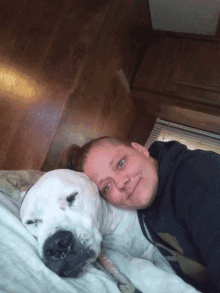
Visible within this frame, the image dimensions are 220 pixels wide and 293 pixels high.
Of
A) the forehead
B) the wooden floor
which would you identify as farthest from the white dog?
the wooden floor

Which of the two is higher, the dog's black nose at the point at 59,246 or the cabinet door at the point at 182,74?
the cabinet door at the point at 182,74

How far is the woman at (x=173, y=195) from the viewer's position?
2.07 feet

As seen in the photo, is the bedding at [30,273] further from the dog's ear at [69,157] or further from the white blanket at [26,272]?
the dog's ear at [69,157]

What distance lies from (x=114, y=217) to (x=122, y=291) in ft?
1.28

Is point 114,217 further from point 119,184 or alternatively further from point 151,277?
point 151,277

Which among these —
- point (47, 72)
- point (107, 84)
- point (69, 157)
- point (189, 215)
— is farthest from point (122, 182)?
point (107, 84)

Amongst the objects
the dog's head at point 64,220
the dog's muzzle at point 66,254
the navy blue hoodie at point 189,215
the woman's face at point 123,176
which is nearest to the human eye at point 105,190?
the woman's face at point 123,176

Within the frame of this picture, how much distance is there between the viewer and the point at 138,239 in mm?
938

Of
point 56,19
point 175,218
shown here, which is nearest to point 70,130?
point 56,19

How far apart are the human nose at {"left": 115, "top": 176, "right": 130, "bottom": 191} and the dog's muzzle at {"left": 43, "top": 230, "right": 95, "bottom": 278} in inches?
A: 12.4

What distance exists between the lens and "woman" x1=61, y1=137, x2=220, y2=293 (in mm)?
632

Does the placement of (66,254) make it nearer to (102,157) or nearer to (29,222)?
(29,222)

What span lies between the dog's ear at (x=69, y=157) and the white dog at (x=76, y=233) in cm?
38

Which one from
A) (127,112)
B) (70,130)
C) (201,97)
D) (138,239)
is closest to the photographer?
(138,239)
